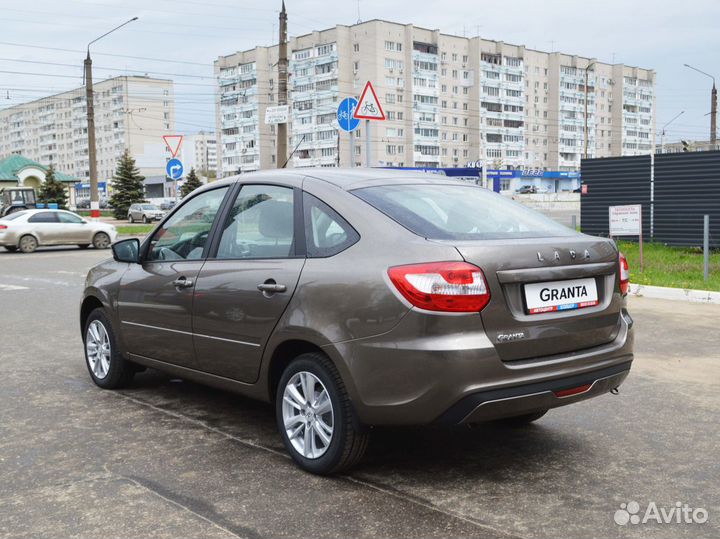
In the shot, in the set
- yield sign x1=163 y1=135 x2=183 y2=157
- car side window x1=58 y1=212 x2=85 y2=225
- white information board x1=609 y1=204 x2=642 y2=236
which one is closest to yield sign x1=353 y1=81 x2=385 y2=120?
white information board x1=609 y1=204 x2=642 y2=236

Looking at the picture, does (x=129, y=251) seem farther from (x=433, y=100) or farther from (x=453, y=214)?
(x=433, y=100)

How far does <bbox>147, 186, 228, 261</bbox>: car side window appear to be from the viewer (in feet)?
16.5

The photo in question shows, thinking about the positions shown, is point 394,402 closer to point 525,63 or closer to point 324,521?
point 324,521

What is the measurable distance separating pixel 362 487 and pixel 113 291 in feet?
9.07

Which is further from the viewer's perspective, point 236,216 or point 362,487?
point 236,216

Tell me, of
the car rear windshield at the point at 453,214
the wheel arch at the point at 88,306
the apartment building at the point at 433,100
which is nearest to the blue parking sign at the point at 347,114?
the wheel arch at the point at 88,306

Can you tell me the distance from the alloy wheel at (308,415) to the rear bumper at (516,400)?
0.65 metres

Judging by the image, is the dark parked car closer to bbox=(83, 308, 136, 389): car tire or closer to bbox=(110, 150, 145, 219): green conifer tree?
bbox=(83, 308, 136, 389): car tire

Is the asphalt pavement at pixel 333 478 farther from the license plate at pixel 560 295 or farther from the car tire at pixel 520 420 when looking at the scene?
the license plate at pixel 560 295

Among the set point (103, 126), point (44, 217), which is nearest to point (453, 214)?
point (44, 217)

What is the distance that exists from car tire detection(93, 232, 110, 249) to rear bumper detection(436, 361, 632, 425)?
23.5 meters

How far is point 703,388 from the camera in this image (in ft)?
19.7

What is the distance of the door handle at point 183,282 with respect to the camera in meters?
4.88

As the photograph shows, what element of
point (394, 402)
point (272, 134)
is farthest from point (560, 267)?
point (272, 134)
